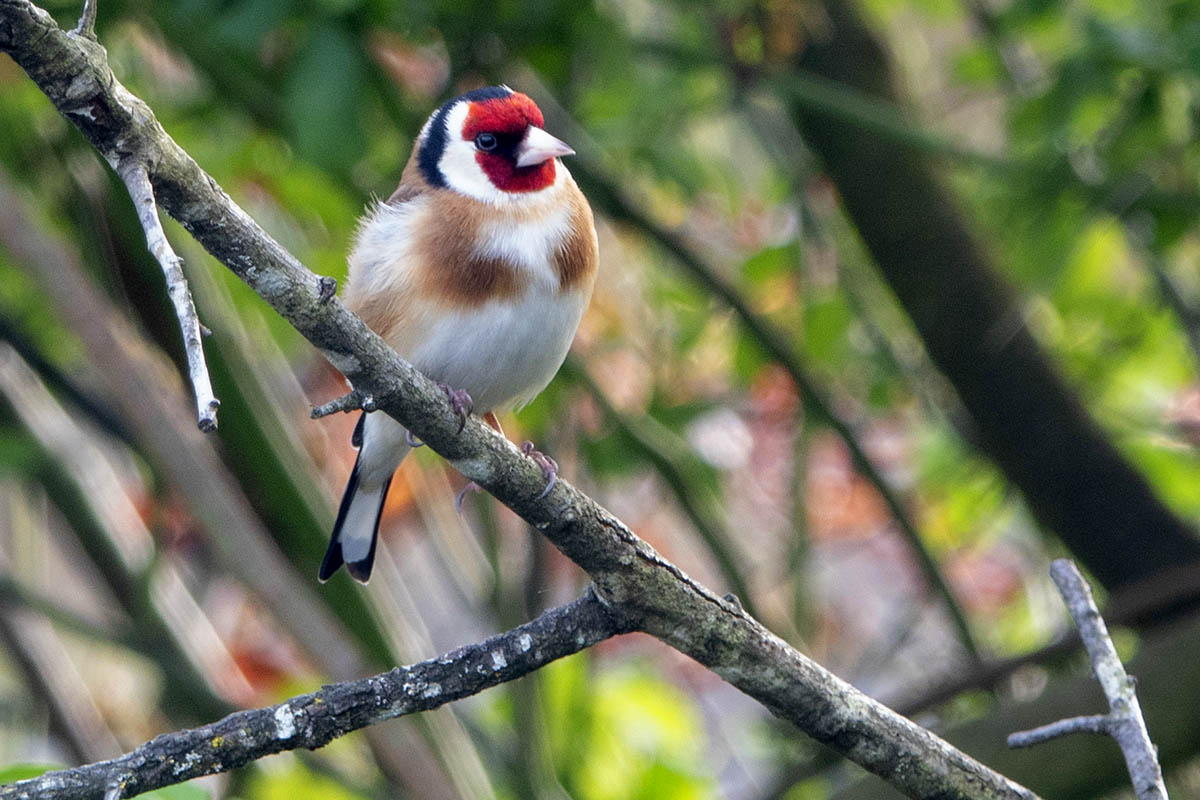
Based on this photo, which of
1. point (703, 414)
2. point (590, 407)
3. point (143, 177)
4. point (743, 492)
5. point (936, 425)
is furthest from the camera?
point (743, 492)

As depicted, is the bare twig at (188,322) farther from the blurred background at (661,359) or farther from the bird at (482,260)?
the blurred background at (661,359)

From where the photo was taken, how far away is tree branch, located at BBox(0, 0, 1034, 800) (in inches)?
57.3

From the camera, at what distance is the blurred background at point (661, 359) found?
369cm

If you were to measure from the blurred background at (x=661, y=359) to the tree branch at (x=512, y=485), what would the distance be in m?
1.49

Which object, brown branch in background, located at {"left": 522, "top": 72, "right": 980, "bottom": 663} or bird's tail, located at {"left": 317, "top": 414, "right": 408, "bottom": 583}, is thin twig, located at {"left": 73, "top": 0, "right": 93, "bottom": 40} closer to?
bird's tail, located at {"left": 317, "top": 414, "right": 408, "bottom": 583}

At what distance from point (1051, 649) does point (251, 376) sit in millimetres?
2594

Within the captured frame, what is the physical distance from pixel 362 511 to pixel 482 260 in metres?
0.88

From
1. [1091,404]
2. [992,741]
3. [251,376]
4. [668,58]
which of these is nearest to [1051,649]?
[992,741]

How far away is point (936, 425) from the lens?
213 inches

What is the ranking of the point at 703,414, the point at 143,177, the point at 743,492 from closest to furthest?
the point at 143,177, the point at 703,414, the point at 743,492

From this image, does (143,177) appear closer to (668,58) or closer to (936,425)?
(668,58)

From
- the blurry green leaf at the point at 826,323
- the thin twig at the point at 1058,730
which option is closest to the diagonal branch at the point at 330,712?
the thin twig at the point at 1058,730

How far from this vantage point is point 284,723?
6.16 ft

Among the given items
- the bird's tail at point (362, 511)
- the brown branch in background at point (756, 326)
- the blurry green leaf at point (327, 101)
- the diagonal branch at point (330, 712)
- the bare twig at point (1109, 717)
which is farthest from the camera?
the brown branch in background at point (756, 326)
